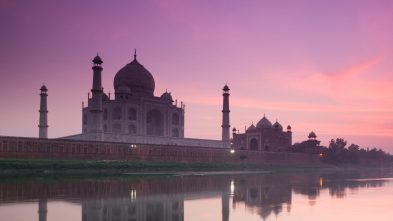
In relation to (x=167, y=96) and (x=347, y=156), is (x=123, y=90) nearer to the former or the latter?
(x=167, y=96)

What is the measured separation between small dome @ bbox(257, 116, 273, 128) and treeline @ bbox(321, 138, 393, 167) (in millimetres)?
14395

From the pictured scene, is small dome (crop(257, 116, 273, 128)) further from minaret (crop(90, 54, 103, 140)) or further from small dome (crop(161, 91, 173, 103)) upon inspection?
minaret (crop(90, 54, 103, 140))

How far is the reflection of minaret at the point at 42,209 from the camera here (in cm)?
1057

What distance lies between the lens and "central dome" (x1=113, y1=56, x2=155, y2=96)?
193 feet

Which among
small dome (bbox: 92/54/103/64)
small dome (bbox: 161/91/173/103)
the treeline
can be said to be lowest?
the treeline

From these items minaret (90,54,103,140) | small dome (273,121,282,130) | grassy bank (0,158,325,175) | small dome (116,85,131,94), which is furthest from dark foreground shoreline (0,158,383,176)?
small dome (273,121,282,130)

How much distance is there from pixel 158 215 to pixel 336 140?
93929mm

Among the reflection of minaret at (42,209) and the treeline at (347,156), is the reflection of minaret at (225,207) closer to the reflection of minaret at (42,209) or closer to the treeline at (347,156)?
the reflection of minaret at (42,209)

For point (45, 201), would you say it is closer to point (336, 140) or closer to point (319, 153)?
point (319, 153)

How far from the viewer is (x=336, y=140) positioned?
9856cm

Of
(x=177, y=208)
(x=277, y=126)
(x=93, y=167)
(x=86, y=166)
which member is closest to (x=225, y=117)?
(x=277, y=126)

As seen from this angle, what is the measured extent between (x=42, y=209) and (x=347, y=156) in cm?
8445

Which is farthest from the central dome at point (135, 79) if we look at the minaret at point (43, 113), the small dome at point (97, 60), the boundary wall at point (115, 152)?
the boundary wall at point (115, 152)

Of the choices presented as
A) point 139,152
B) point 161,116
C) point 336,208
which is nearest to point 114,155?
point 139,152
